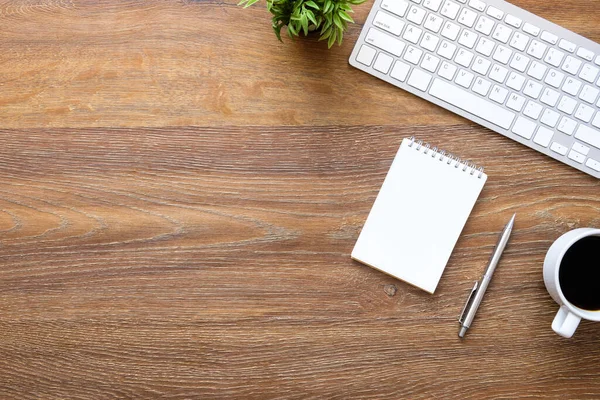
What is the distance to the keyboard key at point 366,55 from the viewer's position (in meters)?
0.83

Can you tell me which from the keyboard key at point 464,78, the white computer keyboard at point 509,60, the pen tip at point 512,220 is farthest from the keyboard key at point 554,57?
the pen tip at point 512,220

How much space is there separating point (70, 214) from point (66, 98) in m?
0.16

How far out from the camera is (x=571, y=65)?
2.72 feet

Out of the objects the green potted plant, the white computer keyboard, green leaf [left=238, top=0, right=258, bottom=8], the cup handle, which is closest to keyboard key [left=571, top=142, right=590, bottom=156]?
the white computer keyboard

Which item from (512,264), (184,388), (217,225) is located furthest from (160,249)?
(512,264)

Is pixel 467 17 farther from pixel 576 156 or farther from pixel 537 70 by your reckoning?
pixel 576 156

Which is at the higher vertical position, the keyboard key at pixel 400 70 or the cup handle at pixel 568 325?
the keyboard key at pixel 400 70

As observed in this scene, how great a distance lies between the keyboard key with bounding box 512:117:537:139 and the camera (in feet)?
2.73

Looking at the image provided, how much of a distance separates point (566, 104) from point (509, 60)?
0.32 feet

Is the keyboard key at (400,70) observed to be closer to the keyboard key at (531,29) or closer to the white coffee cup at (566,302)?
the keyboard key at (531,29)

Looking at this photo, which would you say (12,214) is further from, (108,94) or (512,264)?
(512,264)

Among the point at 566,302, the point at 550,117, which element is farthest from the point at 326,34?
the point at 566,302

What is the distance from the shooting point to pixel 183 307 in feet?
2.79

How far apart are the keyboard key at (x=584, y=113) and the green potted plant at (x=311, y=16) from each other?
33cm
